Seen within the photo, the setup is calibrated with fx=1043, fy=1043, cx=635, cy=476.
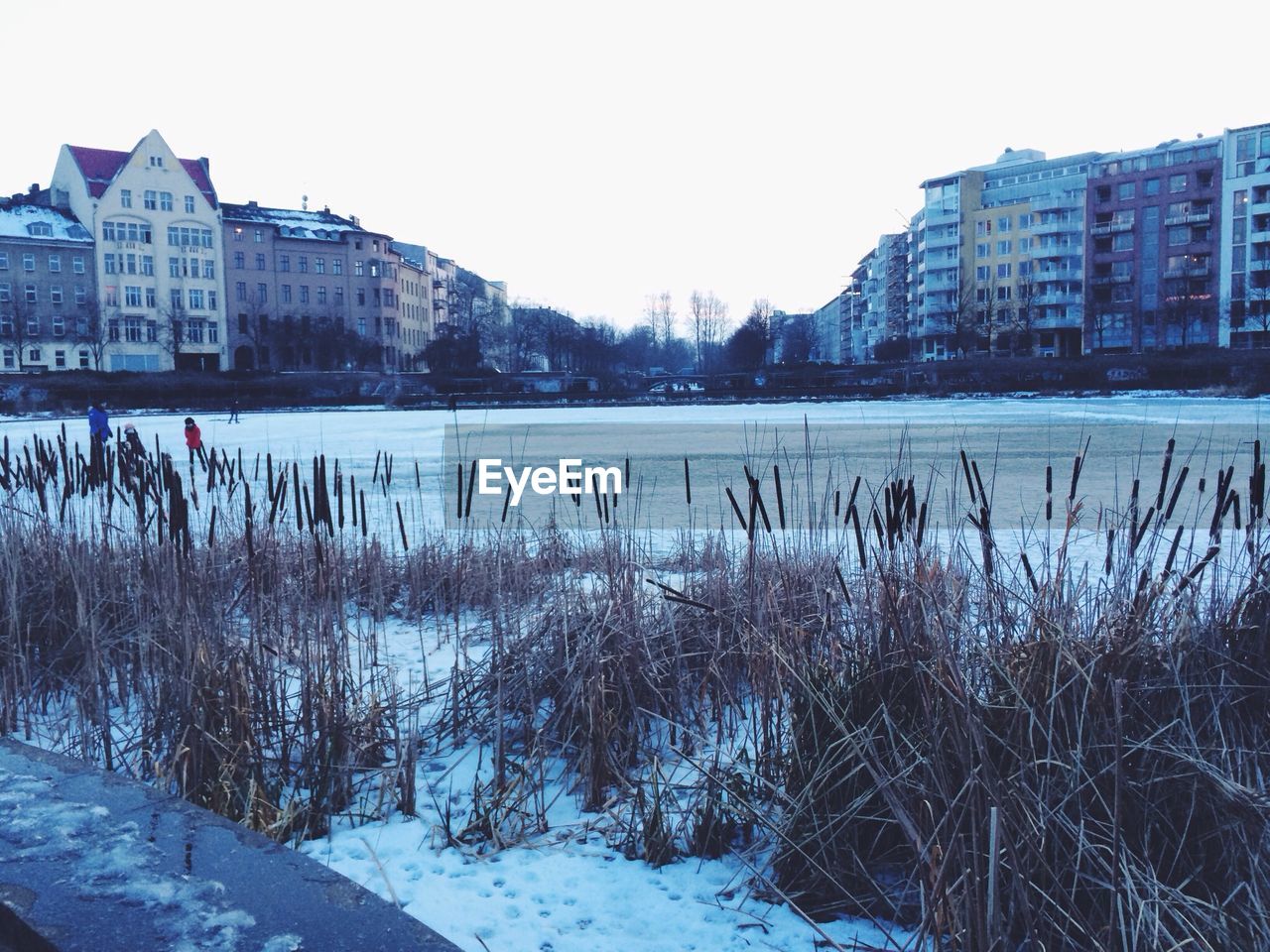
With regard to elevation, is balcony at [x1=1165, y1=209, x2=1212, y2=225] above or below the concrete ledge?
above

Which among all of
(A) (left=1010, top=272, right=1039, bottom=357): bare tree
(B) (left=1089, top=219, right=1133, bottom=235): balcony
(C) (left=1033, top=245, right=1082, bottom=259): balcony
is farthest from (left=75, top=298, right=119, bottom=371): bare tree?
(B) (left=1089, top=219, right=1133, bottom=235): balcony

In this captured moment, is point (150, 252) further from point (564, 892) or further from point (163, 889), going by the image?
point (163, 889)

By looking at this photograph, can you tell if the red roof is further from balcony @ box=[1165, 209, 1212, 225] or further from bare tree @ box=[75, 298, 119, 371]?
balcony @ box=[1165, 209, 1212, 225]

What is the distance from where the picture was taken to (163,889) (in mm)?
1996

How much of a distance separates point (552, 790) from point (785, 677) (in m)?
0.98

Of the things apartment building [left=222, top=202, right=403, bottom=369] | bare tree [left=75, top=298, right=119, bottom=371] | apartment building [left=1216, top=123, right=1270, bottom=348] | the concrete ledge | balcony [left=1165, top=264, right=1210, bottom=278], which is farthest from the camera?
apartment building [left=222, top=202, right=403, bottom=369]

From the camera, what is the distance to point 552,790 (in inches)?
155

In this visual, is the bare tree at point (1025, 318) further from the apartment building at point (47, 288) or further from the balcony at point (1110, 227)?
the apartment building at point (47, 288)

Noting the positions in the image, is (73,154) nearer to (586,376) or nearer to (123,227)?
(123,227)

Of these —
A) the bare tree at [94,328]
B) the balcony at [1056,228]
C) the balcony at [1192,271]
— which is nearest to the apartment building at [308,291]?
the bare tree at [94,328]

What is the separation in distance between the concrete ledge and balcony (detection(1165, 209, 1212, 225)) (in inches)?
3652

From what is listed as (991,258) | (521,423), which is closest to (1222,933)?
(521,423)

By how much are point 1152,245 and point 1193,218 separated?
11.6ft

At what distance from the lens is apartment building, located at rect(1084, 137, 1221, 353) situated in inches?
3184
